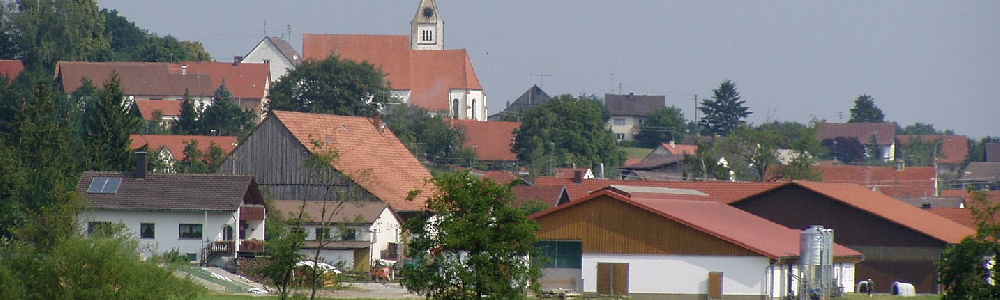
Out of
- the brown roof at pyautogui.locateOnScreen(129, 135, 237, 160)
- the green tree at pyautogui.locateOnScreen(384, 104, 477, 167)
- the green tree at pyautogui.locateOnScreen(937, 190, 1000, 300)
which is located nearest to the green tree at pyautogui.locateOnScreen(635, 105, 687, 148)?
the green tree at pyautogui.locateOnScreen(384, 104, 477, 167)

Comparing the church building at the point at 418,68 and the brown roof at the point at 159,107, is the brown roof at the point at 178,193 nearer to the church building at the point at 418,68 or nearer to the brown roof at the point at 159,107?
the brown roof at the point at 159,107

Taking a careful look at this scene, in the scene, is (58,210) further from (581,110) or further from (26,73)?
(26,73)

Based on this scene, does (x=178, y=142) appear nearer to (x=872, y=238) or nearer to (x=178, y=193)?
(x=178, y=193)

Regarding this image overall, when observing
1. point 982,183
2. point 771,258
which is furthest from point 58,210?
point 982,183

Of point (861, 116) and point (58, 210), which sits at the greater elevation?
point (861, 116)

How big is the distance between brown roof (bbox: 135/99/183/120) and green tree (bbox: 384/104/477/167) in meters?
17.6

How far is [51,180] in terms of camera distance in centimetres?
5403

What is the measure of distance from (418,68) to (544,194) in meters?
88.1

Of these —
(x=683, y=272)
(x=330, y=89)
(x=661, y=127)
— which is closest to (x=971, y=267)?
(x=683, y=272)

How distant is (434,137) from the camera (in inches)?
4550

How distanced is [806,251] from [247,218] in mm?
20047

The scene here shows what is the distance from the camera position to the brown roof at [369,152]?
187 feet

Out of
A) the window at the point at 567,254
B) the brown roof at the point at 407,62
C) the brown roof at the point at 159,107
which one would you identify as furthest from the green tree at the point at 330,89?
the window at the point at 567,254

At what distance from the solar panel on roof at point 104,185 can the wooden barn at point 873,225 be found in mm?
23373
